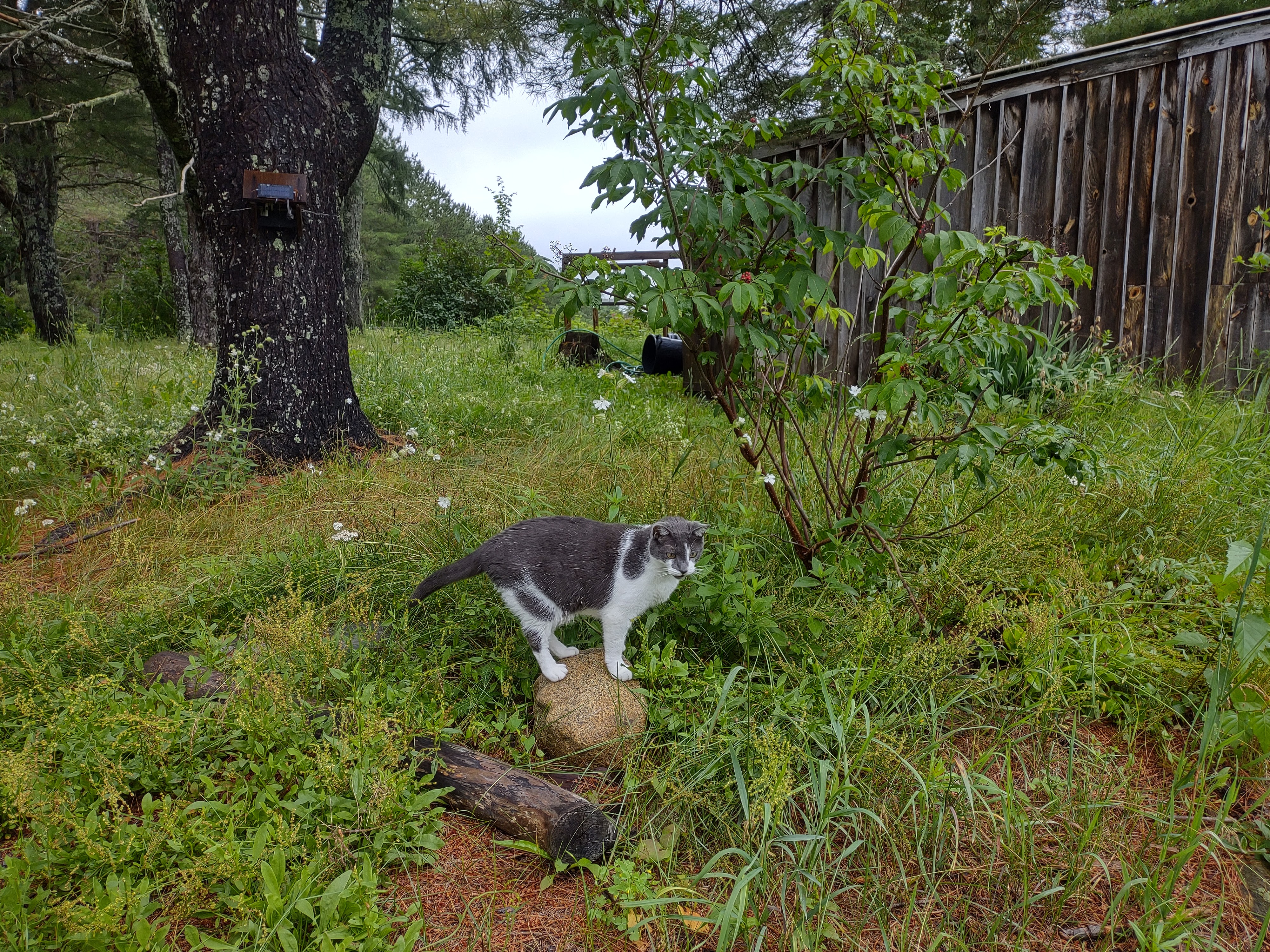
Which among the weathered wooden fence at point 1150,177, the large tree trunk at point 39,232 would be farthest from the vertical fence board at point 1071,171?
the large tree trunk at point 39,232

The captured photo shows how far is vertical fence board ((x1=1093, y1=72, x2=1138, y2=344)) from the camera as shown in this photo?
17.3ft

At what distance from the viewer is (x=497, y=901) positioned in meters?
1.91

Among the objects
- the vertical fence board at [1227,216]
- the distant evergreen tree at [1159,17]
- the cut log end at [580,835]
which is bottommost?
the cut log end at [580,835]

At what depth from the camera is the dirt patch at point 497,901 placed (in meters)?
1.79

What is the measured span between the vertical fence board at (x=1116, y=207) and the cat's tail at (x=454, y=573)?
494 cm

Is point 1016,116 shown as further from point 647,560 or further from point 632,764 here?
point 632,764

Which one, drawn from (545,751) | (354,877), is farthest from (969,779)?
(354,877)

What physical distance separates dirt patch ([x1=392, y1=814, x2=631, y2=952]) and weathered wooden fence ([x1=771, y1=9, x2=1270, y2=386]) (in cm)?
356

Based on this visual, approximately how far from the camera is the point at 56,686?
2.27m

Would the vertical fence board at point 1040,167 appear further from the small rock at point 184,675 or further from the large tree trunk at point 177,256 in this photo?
the large tree trunk at point 177,256

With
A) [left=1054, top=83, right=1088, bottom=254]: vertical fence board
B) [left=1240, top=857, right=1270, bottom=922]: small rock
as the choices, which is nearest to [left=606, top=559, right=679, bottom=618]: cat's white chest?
[left=1240, top=857, right=1270, bottom=922]: small rock

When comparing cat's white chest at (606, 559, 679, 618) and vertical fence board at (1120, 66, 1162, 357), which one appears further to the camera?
vertical fence board at (1120, 66, 1162, 357)

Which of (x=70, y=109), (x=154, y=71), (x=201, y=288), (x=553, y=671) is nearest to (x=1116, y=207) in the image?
(x=553, y=671)

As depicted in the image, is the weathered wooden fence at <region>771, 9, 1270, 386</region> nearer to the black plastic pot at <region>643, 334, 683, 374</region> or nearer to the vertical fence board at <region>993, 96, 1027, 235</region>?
the vertical fence board at <region>993, 96, 1027, 235</region>
